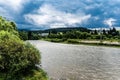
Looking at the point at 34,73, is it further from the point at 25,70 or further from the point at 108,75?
the point at 108,75

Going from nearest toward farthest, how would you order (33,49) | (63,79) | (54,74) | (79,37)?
(33,49) → (63,79) → (54,74) → (79,37)

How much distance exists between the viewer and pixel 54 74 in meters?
42.2

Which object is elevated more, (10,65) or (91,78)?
(10,65)

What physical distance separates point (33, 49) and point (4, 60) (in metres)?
4.33

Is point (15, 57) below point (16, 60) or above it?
above

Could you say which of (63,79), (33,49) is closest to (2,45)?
(33,49)

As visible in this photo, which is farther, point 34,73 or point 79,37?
point 79,37

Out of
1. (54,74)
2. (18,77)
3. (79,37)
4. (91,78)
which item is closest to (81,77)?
(91,78)

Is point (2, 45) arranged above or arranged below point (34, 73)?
above

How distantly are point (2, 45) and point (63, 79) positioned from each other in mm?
10229

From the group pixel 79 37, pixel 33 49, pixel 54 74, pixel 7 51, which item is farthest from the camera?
pixel 79 37

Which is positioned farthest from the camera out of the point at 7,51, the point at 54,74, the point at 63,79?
the point at 54,74

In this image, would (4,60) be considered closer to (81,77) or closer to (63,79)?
(63,79)

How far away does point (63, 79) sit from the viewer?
38812 mm
